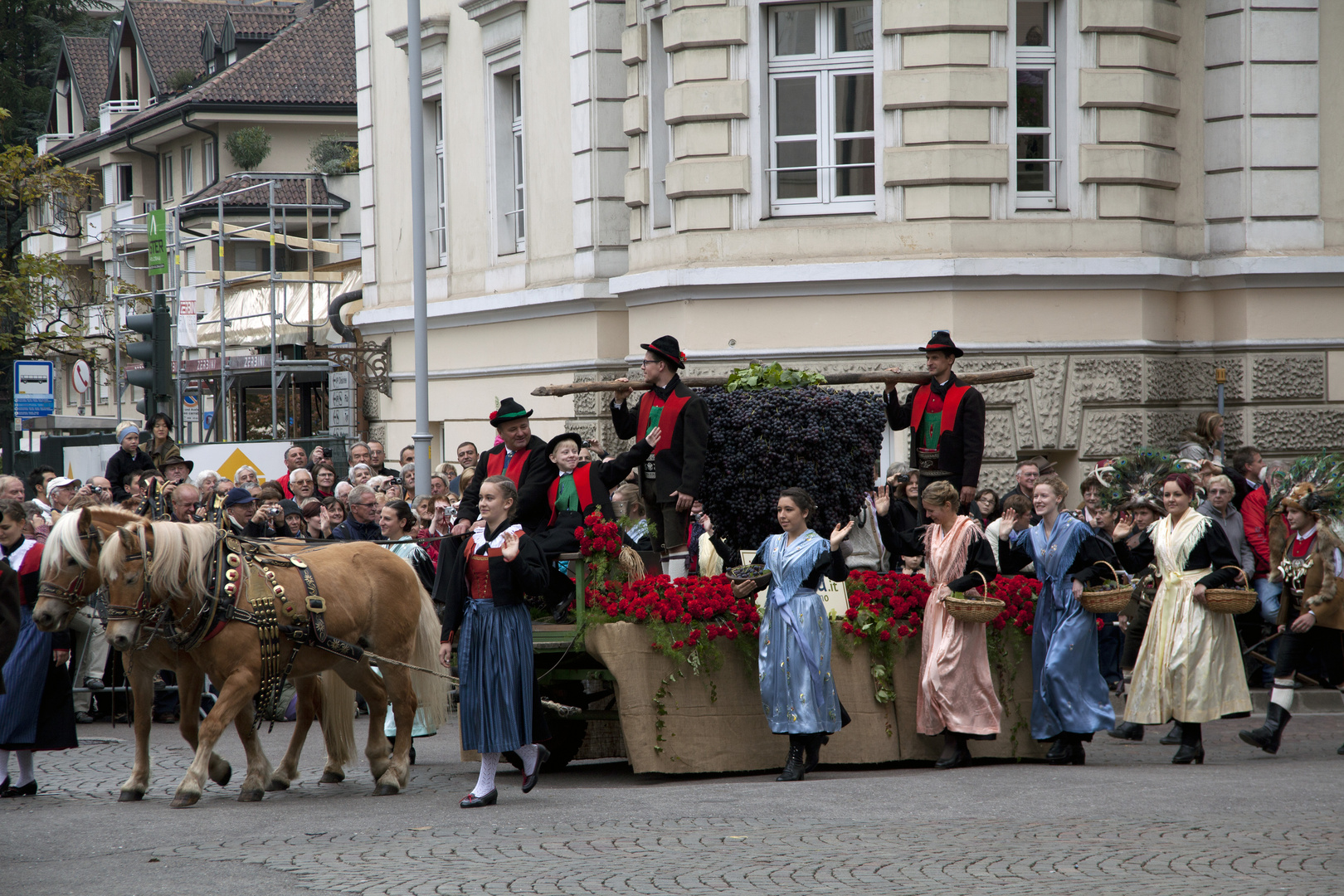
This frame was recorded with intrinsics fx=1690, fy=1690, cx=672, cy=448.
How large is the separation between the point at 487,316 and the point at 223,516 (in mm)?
11403

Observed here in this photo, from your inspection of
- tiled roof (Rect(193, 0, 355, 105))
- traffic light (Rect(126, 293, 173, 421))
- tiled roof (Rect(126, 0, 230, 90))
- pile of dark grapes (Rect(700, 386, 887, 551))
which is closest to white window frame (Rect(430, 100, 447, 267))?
traffic light (Rect(126, 293, 173, 421))

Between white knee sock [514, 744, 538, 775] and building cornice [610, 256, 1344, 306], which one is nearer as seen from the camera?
white knee sock [514, 744, 538, 775]

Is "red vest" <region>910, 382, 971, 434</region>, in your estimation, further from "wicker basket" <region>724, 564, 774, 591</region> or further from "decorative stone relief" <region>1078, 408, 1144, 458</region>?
"decorative stone relief" <region>1078, 408, 1144, 458</region>

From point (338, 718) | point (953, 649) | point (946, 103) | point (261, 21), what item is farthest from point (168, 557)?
point (261, 21)

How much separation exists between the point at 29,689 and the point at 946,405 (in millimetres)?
6206

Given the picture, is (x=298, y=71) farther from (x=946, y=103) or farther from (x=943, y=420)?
(x=943, y=420)

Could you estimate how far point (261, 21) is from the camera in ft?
169

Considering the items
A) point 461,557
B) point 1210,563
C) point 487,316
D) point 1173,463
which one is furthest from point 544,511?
point 487,316

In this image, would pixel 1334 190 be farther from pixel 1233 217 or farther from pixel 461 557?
pixel 461 557

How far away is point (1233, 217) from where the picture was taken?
16656mm

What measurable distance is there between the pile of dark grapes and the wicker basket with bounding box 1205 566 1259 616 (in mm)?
2340

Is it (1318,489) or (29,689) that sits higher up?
(1318,489)

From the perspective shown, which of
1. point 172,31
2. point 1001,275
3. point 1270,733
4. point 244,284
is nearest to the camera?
point 1270,733

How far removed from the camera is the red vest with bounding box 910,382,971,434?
11695 millimetres
